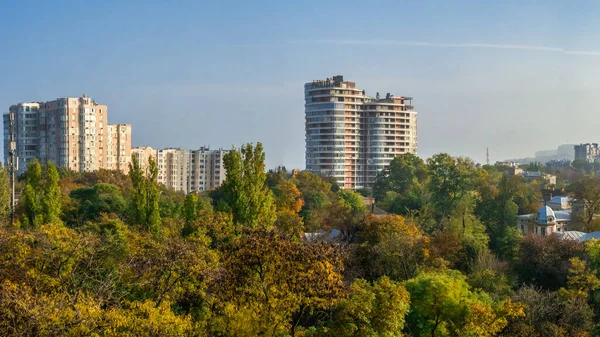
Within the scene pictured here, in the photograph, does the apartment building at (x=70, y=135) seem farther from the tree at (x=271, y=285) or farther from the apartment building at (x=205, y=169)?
the tree at (x=271, y=285)

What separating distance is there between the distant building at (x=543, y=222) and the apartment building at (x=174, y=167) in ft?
171

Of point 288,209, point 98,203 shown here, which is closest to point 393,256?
point 288,209

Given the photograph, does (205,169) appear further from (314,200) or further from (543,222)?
(543,222)

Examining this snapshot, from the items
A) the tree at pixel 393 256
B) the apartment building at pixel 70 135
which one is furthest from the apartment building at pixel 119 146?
the tree at pixel 393 256

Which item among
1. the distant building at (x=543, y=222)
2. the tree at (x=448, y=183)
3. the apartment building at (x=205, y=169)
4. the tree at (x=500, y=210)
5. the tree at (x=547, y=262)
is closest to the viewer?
the tree at (x=547, y=262)

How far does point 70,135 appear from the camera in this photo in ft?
244

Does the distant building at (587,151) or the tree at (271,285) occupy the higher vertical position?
the distant building at (587,151)

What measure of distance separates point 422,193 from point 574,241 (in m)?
23.1

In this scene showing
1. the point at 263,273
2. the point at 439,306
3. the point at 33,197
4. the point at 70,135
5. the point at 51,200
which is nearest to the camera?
the point at 263,273

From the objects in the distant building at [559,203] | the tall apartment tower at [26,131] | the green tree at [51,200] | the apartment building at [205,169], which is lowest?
the distant building at [559,203]

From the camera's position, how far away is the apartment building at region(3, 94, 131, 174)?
74.6 m

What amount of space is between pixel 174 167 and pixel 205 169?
→ 498 centimetres

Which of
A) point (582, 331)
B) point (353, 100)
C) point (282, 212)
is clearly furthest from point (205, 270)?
point (353, 100)

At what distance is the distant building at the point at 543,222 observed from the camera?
137ft
